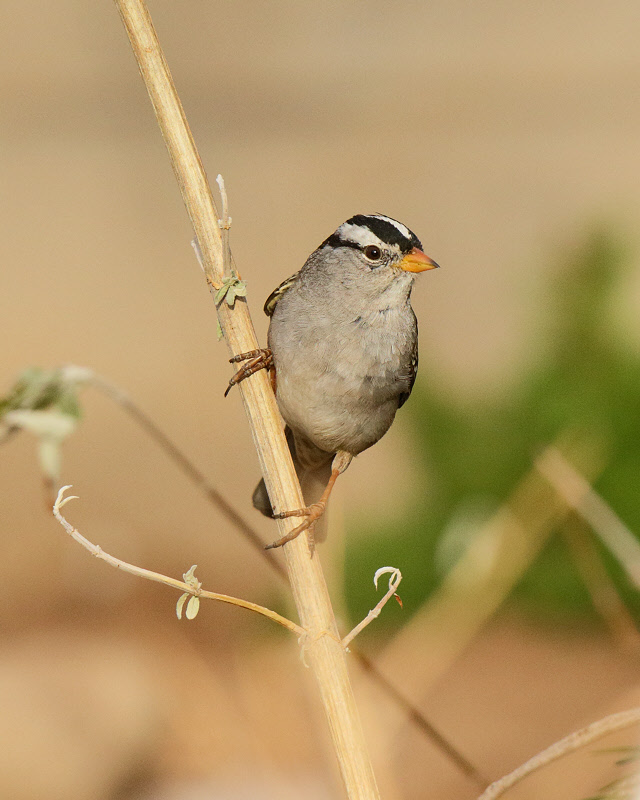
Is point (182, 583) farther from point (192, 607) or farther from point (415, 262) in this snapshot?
point (415, 262)

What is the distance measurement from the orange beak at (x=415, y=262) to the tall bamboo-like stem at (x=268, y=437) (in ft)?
1.86

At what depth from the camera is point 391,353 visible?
162cm

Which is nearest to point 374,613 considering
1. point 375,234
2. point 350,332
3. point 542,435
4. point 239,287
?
point 239,287

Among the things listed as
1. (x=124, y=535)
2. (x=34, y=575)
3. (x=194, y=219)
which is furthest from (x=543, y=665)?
(x=194, y=219)

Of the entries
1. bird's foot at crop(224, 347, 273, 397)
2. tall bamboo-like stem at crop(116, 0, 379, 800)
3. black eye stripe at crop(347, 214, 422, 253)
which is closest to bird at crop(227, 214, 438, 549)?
black eye stripe at crop(347, 214, 422, 253)

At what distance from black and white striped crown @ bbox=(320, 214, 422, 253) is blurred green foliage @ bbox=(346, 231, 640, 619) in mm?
958

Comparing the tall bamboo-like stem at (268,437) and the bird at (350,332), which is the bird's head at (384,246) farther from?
the tall bamboo-like stem at (268,437)

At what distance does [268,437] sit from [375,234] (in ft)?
2.25

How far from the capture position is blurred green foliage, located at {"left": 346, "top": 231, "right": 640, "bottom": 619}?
2.46 m

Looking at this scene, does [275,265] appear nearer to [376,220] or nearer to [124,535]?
[124,535]

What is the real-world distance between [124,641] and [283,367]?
176 centimetres

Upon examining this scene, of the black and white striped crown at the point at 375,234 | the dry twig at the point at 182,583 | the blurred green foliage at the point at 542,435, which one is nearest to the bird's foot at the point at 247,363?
the dry twig at the point at 182,583

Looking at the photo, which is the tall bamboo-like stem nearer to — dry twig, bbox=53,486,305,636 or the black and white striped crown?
dry twig, bbox=53,486,305,636

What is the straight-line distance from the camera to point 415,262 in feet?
5.22
